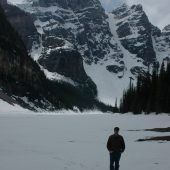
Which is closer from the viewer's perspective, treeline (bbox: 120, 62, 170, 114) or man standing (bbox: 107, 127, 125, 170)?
man standing (bbox: 107, 127, 125, 170)

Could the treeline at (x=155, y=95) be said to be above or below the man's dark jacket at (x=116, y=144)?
above

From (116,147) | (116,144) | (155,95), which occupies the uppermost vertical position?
(155,95)

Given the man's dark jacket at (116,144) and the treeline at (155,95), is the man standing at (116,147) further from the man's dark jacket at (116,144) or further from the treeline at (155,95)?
the treeline at (155,95)

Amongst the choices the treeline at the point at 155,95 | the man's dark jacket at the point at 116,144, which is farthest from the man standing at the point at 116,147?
the treeline at the point at 155,95

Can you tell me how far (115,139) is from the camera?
21.9m

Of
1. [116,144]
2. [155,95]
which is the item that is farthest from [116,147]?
[155,95]

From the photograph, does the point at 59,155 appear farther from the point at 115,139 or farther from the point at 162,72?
the point at 162,72

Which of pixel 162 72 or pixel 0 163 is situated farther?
pixel 162 72

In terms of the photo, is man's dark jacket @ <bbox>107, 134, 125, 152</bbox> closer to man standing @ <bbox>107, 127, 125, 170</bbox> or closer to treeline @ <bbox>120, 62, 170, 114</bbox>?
man standing @ <bbox>107, 127, 125, 170</bbox>

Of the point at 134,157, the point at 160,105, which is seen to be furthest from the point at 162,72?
the point at 134,157

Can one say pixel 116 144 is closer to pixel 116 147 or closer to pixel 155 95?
pixel 116 147

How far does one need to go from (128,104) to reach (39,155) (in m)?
117

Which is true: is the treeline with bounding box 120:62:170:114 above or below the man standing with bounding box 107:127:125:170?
above

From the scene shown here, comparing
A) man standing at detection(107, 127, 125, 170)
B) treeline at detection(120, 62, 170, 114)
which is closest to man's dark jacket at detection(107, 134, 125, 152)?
man standing at detection(107, 127, 125, 170)
